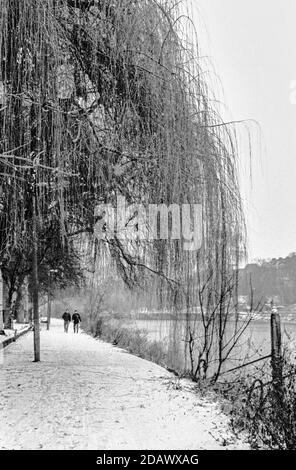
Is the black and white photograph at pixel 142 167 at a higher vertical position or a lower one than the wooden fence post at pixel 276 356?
higher

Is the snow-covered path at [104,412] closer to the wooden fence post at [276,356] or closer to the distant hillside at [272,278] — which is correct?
the wooden fence post at [276,356]

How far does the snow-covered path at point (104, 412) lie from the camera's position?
13.8 ft

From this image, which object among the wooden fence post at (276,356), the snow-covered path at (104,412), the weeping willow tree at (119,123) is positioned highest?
the weeping willow tree at (119,123)

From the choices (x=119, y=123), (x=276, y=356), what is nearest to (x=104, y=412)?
(x=276, y=356)

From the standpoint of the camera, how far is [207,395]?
6922mm

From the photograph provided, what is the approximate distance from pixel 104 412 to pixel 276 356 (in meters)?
2.23

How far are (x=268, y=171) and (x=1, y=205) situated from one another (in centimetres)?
190

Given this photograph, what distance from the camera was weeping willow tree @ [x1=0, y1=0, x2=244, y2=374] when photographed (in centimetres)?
302

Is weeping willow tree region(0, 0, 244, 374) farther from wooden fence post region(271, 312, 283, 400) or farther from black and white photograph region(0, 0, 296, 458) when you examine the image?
wooden fence post region(271, 312, 283, 400)

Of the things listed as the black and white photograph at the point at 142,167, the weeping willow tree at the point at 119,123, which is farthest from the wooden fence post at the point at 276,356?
the weeping willow tree at the point at 119,123

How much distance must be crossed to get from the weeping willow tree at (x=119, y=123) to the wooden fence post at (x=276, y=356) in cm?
170

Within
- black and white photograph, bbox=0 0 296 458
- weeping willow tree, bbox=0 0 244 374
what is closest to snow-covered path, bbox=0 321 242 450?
black and white photograph, bbox=0 0 296 458

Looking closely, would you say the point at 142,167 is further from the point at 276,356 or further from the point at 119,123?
the point at 276,356
